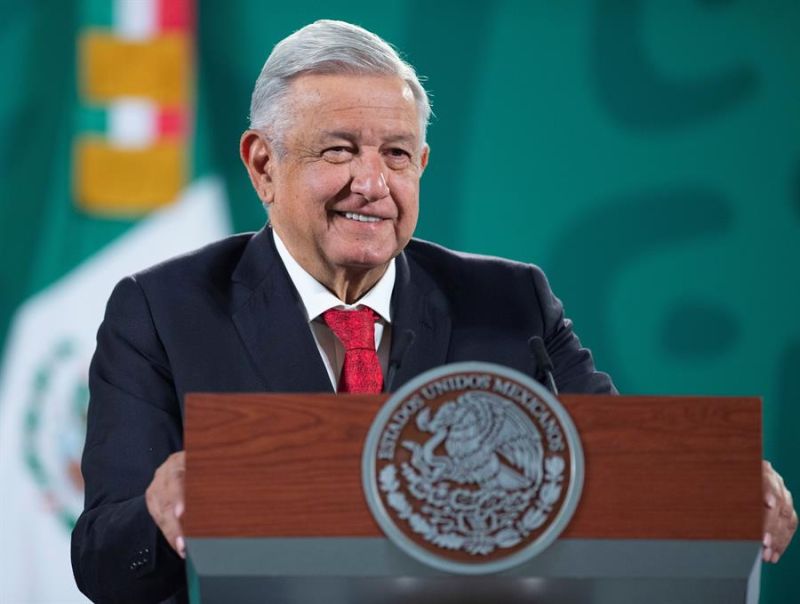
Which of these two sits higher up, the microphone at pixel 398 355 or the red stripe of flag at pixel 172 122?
the microphone at pixel 398 355

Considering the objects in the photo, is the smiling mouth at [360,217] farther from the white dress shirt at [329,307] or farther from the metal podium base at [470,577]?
the metal podium base at [470,577]

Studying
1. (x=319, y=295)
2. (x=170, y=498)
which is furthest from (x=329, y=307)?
(x=170, y=498)

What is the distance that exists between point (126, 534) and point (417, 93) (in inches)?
34.3

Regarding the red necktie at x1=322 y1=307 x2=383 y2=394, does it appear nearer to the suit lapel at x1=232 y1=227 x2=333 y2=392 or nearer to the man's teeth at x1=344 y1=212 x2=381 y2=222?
the suit lapel at x1=232 y1=227 x2=333 y2=392

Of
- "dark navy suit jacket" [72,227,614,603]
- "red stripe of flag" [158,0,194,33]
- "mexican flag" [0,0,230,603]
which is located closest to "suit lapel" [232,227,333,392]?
"dark navy suit jacket" [72,227,614,603]

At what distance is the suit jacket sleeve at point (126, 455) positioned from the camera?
179 centimetres

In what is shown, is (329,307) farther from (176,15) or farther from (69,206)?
(176,15)

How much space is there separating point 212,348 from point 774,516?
2.97 ft

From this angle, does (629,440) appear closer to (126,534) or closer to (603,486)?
(603,486)

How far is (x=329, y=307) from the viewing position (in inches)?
85.7

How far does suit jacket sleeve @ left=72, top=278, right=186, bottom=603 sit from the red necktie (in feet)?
0.91

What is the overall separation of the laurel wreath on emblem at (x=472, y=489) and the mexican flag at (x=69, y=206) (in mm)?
2070

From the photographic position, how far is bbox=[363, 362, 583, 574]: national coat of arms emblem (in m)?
1.38

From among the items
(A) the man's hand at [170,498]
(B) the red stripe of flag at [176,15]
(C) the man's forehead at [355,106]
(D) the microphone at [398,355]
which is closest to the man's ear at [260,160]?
(C) the man's forehead at [355,106]
